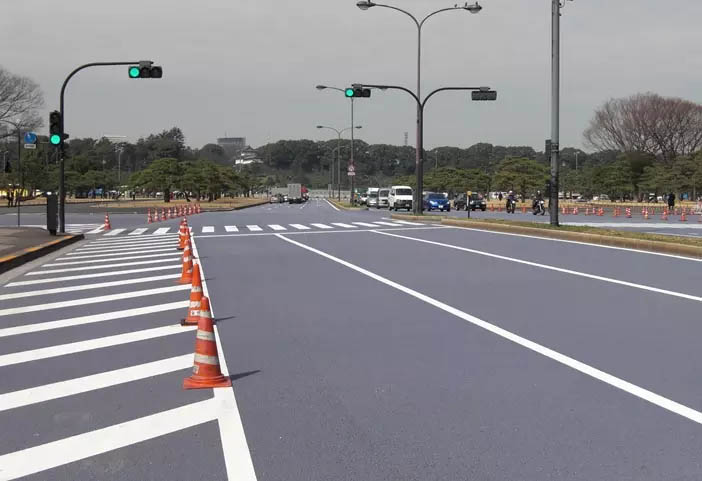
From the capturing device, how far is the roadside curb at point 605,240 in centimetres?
1866

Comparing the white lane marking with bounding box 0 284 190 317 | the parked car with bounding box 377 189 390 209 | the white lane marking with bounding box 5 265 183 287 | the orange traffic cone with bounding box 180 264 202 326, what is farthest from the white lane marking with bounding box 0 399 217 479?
the parked car with bounding box 377 189 390 209

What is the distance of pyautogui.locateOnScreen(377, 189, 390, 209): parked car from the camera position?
224ft

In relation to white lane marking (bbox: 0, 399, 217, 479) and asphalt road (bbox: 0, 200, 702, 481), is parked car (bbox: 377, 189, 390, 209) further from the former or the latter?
white lane marking (bbox: 0, 399, 217, 479)

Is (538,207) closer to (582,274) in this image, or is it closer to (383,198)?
(383,198)

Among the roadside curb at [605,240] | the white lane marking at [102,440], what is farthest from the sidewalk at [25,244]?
the roadside curb at [605,240]

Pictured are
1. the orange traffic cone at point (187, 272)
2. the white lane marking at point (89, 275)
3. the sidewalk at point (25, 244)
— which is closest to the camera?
the orange traffic cone at point (187, 272)

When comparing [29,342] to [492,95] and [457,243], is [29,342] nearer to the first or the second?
[457,243]

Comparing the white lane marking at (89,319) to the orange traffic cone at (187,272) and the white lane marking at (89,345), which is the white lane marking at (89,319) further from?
the orange traffic cone at (187,272)

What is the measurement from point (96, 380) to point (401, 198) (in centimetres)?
5533

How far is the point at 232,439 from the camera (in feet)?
16.1

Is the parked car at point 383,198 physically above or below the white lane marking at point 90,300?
above

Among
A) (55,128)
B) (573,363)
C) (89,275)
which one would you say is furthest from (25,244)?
(573,363)

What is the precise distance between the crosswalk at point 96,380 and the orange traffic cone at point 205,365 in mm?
154

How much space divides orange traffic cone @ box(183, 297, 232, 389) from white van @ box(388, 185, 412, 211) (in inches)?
2159
